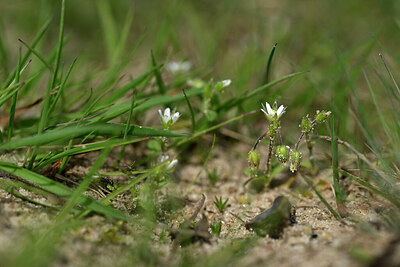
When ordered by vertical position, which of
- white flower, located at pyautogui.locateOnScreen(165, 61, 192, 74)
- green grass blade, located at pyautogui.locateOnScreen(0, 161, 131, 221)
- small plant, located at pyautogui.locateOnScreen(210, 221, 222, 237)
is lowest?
small plant, located at pyautogui.locateOnScreen(210, 221, 222, 237)

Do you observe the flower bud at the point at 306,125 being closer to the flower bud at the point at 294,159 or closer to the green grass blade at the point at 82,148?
the flower bud at the point at 294,159

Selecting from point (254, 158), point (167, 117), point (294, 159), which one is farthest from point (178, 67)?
point (294, 159)

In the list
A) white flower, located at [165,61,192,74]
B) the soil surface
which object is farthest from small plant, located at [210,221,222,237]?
white flower, located at [165,61,192,74]

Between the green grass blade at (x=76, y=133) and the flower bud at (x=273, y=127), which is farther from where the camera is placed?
the flower bud at (x=273, y=127)

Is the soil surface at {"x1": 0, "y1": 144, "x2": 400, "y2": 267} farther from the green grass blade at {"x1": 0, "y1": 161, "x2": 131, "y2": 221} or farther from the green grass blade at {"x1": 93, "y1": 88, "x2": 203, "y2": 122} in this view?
the green grass blade at {"x1": 93, "y1": 88, "x2": 203, "y2": 122}

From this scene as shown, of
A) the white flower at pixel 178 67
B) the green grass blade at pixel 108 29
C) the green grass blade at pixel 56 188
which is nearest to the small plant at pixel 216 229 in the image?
the green grass blade at pixel 56 188

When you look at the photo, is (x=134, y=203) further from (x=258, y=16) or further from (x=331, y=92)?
(x=258, y=16)

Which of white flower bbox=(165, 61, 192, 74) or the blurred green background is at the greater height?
the blurred green background

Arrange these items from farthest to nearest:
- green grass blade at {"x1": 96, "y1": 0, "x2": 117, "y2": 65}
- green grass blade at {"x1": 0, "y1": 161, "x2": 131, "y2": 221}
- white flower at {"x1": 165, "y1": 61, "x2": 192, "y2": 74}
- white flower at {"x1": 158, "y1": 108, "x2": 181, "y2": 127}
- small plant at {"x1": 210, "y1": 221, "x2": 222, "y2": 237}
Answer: green grass blade at {"x1": 96, "y1": 0, "x2": 117, "y2": 65} < white flower at {"x1": 165, "y1": 61, "x2": 192, "y2": 74} < white flower at {"x1": 158, "y1": 108, "x2": 181, "y2": 127} < small plant at {"x1": 210, "y1": 221, "x2": 222, "y2": 237} < green grass blade at {"x1": 0, "y1": 161, "x2": 131, "y2": 221}

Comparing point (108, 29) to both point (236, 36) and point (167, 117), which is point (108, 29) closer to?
point (236, 36)

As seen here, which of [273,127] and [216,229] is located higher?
[273,127]

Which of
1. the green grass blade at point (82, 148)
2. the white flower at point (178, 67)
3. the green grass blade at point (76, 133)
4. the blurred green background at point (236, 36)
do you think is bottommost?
the green grass blade at point (82, 148)
